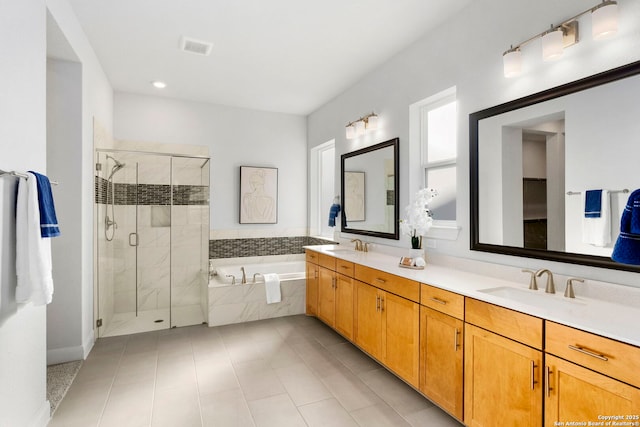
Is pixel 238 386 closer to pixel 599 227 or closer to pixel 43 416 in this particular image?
pixel 43 416

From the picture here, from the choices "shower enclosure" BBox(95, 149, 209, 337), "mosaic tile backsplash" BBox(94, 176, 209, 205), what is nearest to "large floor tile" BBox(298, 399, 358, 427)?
"shower enclosure" BBox(95, 149, 209, 337)

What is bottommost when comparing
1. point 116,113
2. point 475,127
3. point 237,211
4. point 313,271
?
point 313,271

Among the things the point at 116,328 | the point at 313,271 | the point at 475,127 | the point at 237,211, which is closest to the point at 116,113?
the point at 237,211

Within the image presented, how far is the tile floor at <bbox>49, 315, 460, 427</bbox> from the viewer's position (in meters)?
2.10

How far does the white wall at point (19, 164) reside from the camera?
61.2 inches

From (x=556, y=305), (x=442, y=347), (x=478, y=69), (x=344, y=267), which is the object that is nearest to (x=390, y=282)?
(x=442, y=347)

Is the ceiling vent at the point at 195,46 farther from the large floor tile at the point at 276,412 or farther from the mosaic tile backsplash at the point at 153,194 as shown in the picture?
the large floor tile at the point at 276,412

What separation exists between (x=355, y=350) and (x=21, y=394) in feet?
7.69

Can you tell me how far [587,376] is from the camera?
1.31 m

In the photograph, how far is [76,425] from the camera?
203cm

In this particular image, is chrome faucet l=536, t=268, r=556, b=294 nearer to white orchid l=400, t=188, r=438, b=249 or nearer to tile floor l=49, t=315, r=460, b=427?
white orchid l=400, t=188, r=438, b=249

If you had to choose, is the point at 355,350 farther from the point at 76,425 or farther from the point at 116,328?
the point at 116,328

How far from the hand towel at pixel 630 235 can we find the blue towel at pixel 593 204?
0.33 m

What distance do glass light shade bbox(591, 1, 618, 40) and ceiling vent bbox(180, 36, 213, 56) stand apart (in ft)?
9.16
